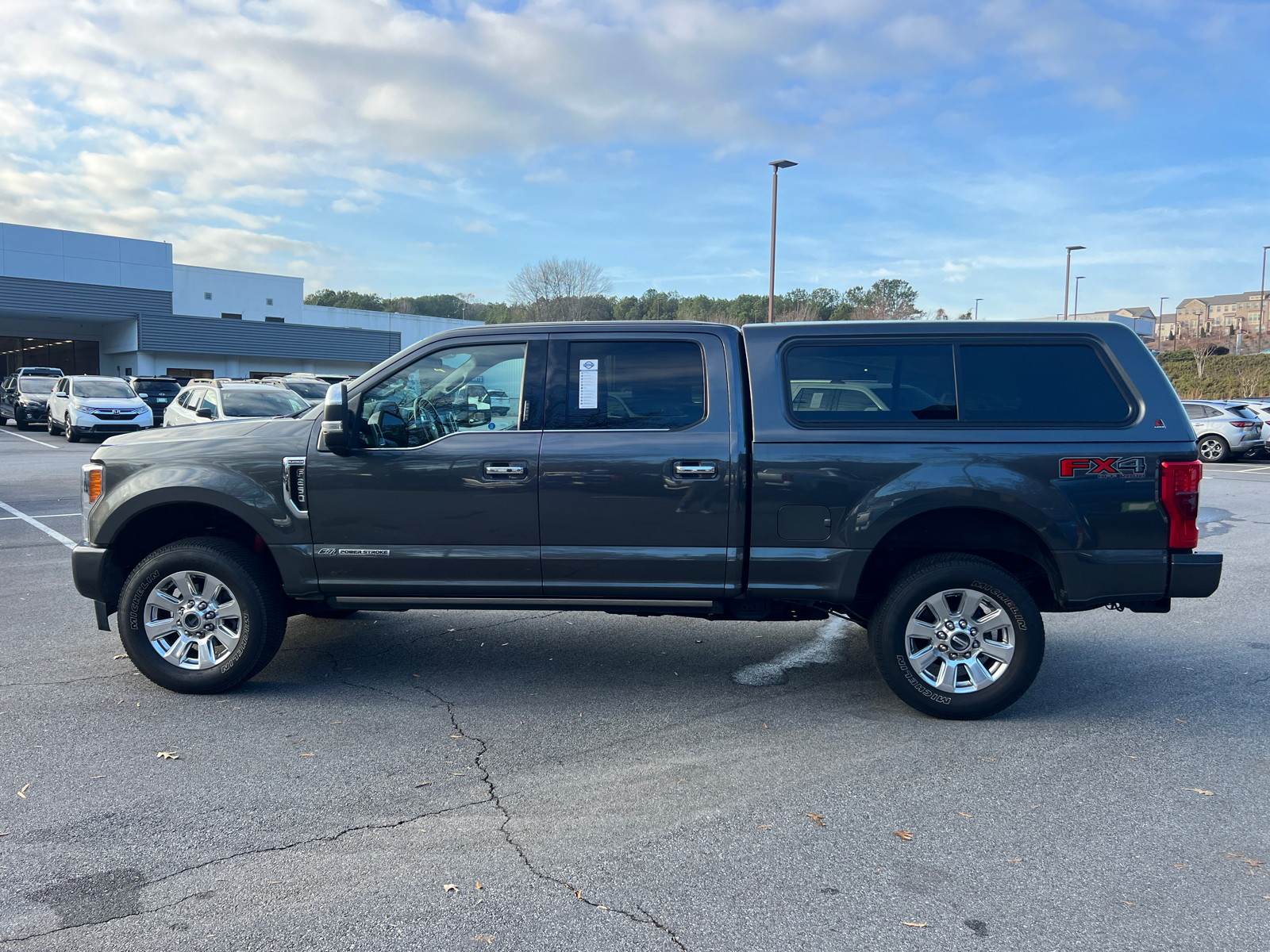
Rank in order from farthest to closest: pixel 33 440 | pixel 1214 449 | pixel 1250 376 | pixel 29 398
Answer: pixel 1250 376 < pixel 29 398 < pixel 33 440 < pixel 1214 449

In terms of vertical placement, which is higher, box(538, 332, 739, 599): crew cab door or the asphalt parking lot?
box(538, 332, 739, 599): crew cab door

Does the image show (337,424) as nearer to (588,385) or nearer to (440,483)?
(440,483)

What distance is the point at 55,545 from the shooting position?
930cm

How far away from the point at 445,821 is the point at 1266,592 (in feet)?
23.8

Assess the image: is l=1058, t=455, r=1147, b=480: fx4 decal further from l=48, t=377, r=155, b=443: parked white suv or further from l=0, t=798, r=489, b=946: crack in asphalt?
l=48, t=377, r=155, b=443: parked white suv

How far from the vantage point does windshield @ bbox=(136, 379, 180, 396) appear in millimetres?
29172

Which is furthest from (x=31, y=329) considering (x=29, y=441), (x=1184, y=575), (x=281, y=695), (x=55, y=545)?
(x=1184, y=575)

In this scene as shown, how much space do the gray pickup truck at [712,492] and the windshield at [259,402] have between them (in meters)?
11.6

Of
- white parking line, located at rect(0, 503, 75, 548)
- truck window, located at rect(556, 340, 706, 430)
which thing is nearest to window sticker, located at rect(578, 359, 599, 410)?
truck window, located at rect(556, 340, 706, 430)

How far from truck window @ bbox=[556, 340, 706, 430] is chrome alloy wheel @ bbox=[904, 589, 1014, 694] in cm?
160

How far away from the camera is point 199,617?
4930 mm

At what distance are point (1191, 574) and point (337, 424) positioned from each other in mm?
4434

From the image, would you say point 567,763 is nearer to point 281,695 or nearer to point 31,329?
point 281,695

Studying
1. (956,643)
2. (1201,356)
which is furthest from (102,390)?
(1201,356)
